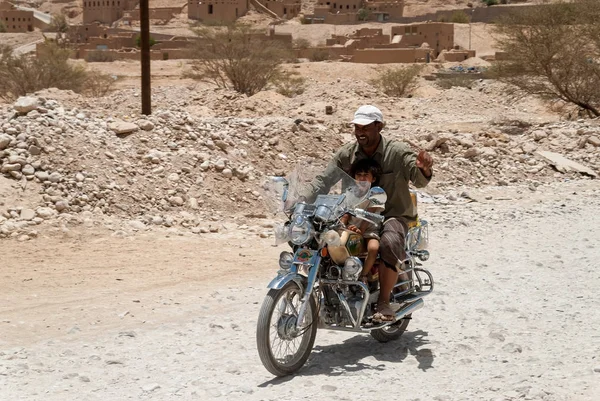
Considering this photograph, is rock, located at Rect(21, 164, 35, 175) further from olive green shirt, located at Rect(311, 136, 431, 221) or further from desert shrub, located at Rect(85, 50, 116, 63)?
desert shrub, located at Rect(85, 50, 116, 63)

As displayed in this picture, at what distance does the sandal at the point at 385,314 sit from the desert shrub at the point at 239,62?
79.0 feet

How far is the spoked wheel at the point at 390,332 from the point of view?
5133 millimetres

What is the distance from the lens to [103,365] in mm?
4887

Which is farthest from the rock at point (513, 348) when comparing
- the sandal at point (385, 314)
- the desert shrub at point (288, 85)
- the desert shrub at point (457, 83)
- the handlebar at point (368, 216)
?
the desert shrub at point (457, 83)

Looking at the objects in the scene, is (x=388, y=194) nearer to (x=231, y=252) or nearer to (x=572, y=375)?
(x=572, y=375)

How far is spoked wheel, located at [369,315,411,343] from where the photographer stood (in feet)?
16.8

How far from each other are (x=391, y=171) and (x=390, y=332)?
0.97 m

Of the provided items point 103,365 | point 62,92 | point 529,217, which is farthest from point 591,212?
point 62,92

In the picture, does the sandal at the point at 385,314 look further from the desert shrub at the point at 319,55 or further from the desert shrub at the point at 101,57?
the desert shrub at the point at 101,57

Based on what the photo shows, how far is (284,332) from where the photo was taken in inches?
175

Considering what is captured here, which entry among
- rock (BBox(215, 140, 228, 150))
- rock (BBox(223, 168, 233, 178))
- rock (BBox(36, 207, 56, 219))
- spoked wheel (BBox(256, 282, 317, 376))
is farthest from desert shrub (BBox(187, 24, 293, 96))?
spoked wheel (BBox(256, 282, 317, 376))

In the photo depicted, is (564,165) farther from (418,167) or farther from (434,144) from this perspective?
(418,167)

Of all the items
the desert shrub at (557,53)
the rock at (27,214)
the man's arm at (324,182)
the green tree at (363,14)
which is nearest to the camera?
the man's arm at (324,182)

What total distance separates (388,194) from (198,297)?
2.28 metres
